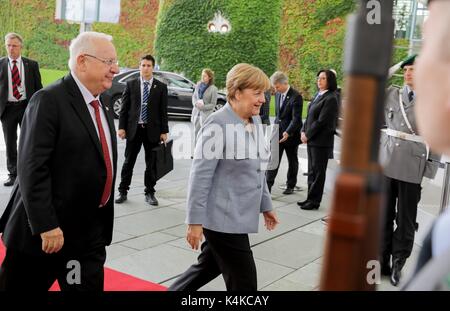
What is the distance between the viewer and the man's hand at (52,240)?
2631mm

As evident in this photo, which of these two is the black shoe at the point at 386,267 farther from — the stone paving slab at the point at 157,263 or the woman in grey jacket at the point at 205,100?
the woman in grey jacket at the point at 205,100

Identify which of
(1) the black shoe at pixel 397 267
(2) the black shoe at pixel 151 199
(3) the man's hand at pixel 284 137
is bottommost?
(2) the black shoe at pixel 151 199

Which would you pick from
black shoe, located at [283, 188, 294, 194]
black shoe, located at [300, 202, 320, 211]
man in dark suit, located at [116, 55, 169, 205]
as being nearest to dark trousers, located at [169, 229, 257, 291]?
man in dark suit, located at [116, 55, 169, 205]

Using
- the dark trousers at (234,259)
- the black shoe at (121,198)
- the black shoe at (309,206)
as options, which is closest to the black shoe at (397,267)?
the dark trousers at (234,259)

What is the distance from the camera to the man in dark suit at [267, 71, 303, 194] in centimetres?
804

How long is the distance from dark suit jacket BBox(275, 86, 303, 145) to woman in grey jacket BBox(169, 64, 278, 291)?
4.79 meters

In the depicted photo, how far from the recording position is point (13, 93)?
7.31 meters

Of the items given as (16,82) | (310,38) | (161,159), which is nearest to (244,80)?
(161,159)

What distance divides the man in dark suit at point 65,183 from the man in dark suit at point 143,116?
4083mm

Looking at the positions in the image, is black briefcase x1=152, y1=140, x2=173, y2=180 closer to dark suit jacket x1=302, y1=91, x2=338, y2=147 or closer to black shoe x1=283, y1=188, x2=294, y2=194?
dark suit jacket x1=302, y1=91, x2=338, y2=147

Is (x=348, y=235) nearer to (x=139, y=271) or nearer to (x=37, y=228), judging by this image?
(x=37, y=228)

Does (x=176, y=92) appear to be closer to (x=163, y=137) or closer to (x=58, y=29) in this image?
(x=163, y=137)

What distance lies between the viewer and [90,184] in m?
2.77

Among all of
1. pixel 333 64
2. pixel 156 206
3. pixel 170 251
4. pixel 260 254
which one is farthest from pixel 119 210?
pixel 333 64
